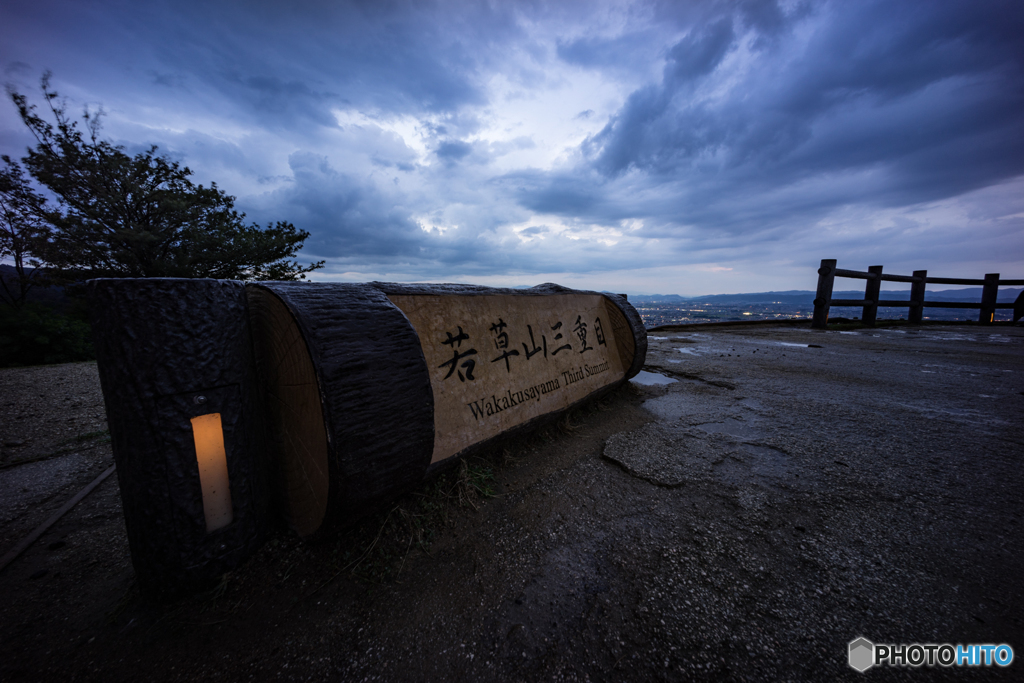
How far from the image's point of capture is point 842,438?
8.38ft

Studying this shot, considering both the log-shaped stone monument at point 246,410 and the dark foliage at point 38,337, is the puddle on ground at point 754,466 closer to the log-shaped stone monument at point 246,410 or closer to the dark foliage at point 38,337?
the log-shaped stone monument at point 246,410

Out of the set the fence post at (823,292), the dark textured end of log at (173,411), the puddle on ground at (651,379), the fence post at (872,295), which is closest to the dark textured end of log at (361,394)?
the dark textured end of log at (173,411)

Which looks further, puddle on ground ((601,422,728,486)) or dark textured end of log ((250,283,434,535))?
puddle on ground ((601,422,728,486))

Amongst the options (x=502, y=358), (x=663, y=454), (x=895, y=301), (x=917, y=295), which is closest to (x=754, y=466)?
(x=663, y=454)

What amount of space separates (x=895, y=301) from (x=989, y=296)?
3621 millimetres

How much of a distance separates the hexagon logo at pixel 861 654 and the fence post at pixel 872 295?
12.8 m

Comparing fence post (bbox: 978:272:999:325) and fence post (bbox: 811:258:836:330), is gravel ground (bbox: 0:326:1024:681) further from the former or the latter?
fence post (bbox: 978:272:999:325)

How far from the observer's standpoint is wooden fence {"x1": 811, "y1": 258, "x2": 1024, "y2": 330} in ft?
29.8

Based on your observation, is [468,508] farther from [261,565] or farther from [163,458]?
[163,458]

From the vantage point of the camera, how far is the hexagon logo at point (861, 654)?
3.48 ft

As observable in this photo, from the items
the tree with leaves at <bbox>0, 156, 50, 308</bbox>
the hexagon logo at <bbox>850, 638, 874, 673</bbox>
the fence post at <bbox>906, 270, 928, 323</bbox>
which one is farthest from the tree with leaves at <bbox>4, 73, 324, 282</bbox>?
the fence post at <bbox>906, 270, 928, 323</bbox>

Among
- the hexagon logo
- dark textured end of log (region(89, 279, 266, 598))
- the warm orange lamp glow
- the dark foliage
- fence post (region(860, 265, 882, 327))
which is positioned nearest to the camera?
the hexagon logo

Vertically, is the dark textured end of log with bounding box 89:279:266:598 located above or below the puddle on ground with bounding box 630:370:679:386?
above

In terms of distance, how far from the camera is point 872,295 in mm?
9922
